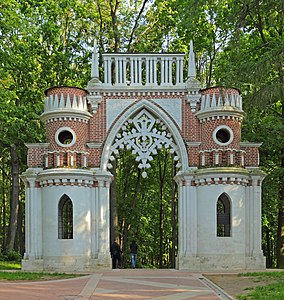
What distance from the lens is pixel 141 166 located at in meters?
20.7

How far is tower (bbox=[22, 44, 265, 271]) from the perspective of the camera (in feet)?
65.7

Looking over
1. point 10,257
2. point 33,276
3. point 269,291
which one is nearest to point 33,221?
point 33,276

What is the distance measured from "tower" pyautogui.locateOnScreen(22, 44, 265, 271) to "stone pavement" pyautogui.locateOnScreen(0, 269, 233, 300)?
2274mm

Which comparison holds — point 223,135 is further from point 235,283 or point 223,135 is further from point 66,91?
point 235,283

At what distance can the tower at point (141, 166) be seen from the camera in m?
20.0

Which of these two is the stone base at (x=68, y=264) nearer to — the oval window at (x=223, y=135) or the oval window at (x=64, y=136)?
the oval window at (x=64, y=136)

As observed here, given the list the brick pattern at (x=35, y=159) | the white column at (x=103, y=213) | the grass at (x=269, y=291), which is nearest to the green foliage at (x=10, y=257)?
the brick pattern at (x=35, y=159)

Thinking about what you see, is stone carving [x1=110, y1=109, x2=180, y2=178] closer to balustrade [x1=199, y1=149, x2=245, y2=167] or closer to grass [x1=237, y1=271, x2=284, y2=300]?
balustrade [x1=199, y1=149, x2=245, y2=167]

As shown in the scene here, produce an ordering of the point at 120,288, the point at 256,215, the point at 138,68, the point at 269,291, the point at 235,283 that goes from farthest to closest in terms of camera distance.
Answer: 1. the point at 138,68
2. the point at 256,215
3. the point at 235,283
4. the point at 120,288
5. the point at 269,291

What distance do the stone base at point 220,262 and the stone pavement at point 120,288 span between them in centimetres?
187

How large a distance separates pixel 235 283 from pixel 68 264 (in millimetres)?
6536

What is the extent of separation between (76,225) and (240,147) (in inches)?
261

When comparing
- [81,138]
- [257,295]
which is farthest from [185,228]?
A: [257,295]

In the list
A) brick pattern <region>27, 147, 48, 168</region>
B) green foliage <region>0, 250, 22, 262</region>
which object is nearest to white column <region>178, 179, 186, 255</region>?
brick pattern <region>27, 147, 48, 168</region>
